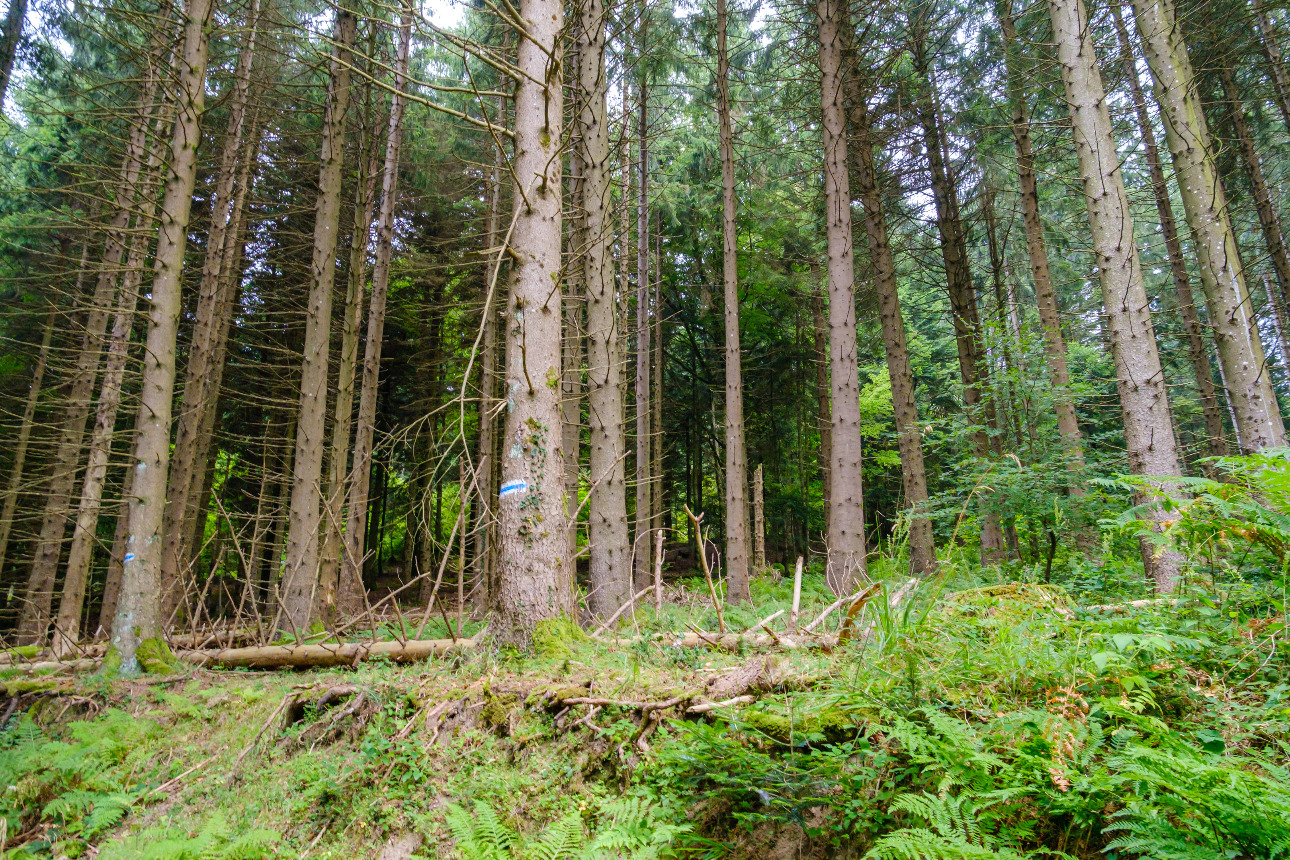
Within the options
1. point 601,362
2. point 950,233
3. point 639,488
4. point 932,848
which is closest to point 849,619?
point 932,848

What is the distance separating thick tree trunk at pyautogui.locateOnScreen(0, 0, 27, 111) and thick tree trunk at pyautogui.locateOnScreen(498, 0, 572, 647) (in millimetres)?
12383

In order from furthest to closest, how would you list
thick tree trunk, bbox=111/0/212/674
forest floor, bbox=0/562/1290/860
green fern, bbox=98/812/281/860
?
thick tree trunk, bbox=111/0/212/674 → green fern, bbox=98/812/281/860 → forest floor, bbox=0/562/1290/860

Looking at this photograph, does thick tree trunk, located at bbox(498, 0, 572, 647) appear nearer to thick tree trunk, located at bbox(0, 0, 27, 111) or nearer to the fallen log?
the fallen log

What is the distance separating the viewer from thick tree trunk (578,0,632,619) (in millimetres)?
7352

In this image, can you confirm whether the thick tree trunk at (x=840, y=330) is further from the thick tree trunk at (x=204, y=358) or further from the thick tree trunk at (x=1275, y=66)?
the thick tree trunk at (x=204, y=358)

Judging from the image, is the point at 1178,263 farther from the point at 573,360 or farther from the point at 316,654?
the point at 316,654

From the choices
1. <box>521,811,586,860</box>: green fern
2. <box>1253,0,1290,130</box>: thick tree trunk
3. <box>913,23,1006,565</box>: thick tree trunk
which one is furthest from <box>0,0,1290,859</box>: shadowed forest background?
<box>1253,0,1290,130</box>: thick tree trunk

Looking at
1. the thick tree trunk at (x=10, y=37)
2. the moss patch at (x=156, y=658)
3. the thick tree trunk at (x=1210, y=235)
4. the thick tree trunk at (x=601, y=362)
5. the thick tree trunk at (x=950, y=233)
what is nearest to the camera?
the moss patch at (x=156, y=658)

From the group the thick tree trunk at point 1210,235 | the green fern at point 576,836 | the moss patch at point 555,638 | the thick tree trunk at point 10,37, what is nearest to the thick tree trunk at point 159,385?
the moss patch at point 555,638

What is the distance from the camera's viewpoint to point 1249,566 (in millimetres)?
4043

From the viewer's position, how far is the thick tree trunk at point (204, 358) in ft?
32.2

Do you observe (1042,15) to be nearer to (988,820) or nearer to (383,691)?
(988,820)

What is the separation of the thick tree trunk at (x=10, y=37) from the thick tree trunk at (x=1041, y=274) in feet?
54.3

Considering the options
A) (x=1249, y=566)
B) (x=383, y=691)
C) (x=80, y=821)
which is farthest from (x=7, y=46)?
(x=1249, y=566)
